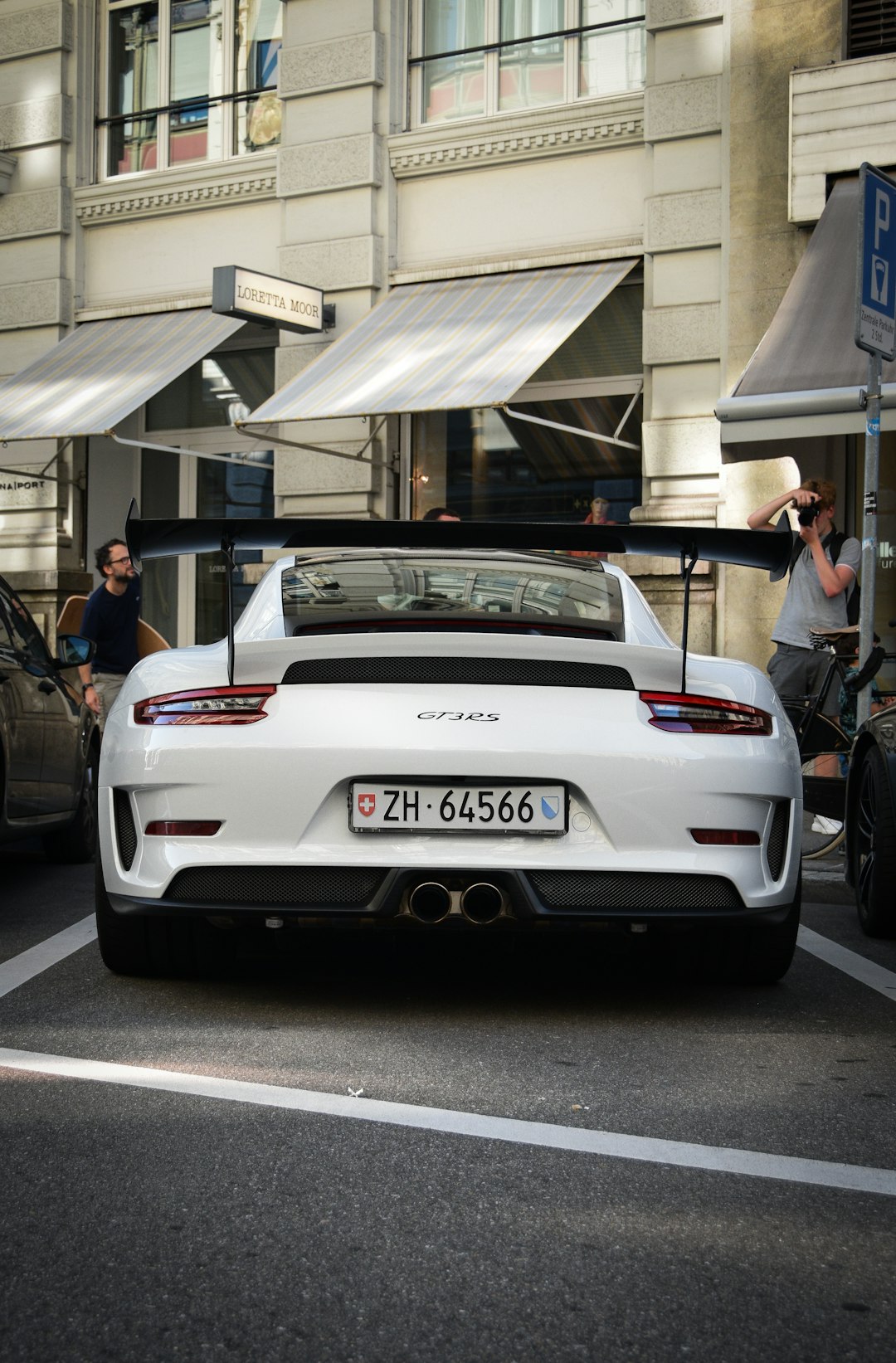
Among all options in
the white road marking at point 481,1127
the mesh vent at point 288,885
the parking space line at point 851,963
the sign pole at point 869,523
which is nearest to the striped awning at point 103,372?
the sign pole at point 869,523

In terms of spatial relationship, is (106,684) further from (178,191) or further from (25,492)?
(178,191)

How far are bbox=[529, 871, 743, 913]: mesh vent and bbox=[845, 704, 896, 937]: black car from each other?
69.2 inches

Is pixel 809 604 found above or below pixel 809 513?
below

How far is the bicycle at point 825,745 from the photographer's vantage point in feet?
24.7

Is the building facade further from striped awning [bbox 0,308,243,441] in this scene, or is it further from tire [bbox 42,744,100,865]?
tire [bbox 42,744,100,865]

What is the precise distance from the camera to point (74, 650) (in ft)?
24.9

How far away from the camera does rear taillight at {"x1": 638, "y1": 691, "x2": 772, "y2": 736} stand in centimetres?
424

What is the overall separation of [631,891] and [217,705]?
3.95ft

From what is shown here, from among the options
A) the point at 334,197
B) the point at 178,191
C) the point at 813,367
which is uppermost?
the point at 178,191

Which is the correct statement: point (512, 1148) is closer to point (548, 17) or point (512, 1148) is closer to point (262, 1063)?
point (262, 1063)

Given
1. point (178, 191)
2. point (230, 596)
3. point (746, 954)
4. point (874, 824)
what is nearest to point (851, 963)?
point (874, 824)

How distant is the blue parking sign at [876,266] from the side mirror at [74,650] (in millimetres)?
4014

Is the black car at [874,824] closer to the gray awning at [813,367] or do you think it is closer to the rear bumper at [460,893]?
the rear bumper at [460,893]

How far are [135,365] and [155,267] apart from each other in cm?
209
